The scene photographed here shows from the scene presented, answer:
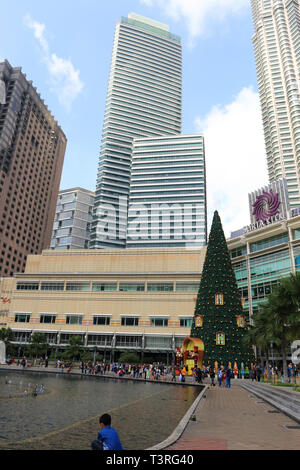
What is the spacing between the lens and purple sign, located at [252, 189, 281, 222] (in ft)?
214

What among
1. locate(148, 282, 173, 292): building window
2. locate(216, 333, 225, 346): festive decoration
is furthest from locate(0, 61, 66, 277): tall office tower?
locate(216, 333, 225, 346): festive decoration

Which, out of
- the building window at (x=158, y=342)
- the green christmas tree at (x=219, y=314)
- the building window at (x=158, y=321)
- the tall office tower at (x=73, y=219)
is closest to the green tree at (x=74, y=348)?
the building window at (x=158, y=342)

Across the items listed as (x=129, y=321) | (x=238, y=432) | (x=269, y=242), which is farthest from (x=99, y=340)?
(x=238, y=432)

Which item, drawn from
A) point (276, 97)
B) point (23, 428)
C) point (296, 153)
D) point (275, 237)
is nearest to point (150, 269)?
point (275, 237)

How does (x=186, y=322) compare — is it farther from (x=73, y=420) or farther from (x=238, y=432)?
(x=238, y=432)

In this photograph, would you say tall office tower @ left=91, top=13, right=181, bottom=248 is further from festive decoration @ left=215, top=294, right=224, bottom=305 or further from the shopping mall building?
festive decoration @ left=215, top=294, right=224, bottom=305

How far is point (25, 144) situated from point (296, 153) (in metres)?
108

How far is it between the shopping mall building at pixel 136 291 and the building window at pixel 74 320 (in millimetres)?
206

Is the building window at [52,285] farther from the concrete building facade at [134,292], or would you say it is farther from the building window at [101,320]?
the building window at [101,320]

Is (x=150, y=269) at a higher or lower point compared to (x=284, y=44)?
lower

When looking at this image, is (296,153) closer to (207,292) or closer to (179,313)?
(179,313)
